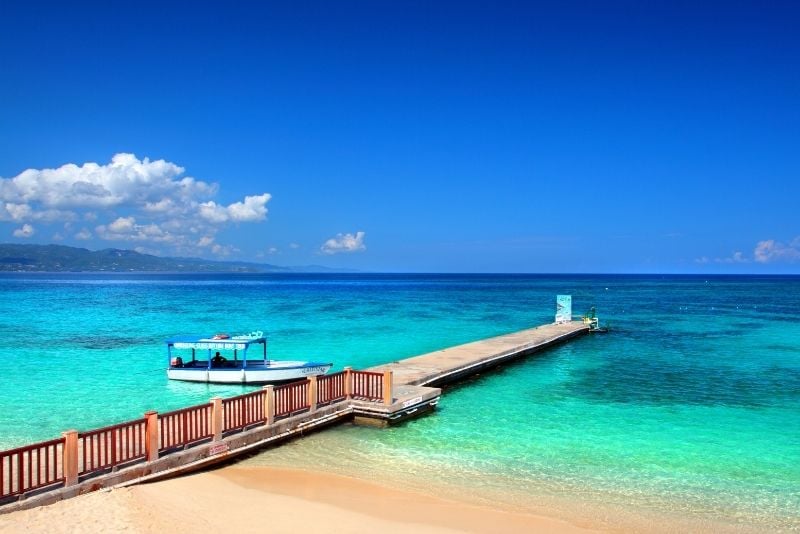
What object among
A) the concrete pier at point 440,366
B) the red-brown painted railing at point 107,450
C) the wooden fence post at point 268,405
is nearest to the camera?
the red-brown painted railing at point 107,450

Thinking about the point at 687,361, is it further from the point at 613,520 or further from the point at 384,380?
the point at 613,520

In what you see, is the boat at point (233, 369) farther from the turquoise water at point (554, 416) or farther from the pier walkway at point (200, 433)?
the pier walkway at point (200, 433)

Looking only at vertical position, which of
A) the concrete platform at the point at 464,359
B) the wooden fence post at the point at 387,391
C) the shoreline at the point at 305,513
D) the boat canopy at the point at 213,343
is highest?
the boat canopy at the point at 213,343

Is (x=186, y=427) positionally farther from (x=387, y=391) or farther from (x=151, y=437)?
(x=387, y=391)

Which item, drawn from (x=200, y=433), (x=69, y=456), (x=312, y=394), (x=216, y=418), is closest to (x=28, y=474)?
(x=69, y=456)

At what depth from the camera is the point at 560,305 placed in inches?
1763

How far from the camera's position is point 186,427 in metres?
11.7

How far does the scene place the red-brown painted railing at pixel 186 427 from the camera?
37.3 ft

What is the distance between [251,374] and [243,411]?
8.96 meters

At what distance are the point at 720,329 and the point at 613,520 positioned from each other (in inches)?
1613

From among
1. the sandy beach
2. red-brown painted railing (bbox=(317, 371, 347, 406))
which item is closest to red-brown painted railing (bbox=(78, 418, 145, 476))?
the sandy beach

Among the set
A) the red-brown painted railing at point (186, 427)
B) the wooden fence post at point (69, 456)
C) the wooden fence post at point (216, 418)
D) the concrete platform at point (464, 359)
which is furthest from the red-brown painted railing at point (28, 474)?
the concrete platform at point (464, 359)

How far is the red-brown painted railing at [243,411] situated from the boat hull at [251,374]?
8.18 metres

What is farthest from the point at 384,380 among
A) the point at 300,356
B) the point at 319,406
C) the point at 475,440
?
the point at 300,356
